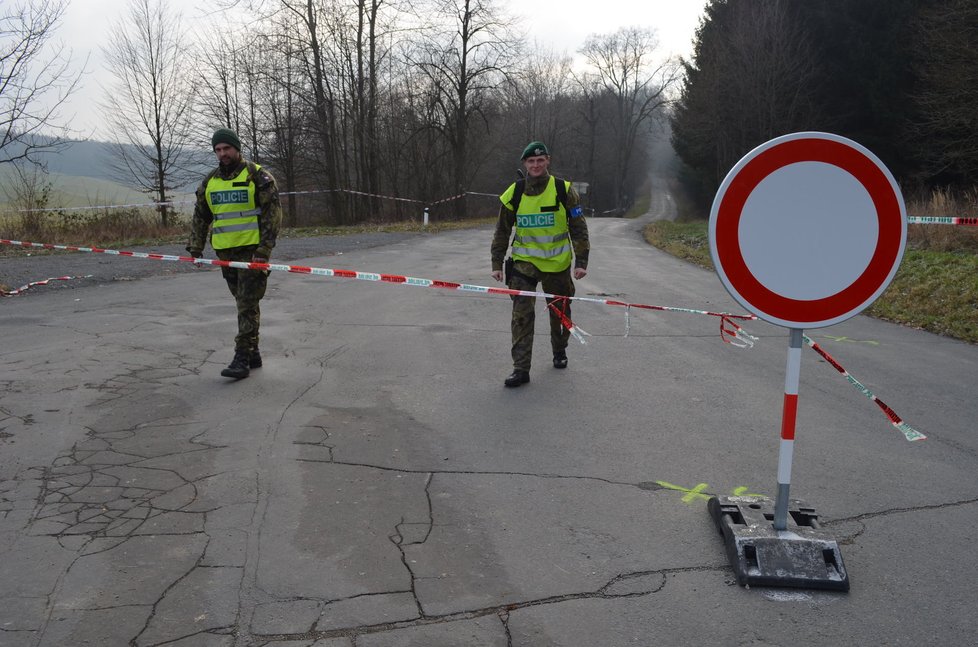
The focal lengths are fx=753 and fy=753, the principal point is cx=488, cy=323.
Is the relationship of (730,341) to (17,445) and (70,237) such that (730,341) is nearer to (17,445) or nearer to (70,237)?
(17,445)

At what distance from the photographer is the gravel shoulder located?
11.5 m

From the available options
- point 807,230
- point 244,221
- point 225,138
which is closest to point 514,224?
point 244,221

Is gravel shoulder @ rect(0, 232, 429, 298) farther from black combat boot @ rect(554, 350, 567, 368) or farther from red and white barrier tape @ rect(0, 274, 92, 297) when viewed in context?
black combat boot @ rect(554, 350, 567, 368)

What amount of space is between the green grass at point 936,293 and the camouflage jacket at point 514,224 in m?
3.20

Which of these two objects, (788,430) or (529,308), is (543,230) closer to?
(529,308)

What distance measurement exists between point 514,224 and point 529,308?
812 millimetres

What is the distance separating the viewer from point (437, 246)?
20469mm

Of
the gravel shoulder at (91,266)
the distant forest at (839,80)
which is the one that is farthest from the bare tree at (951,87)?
the gravel shoulder at (91,266)

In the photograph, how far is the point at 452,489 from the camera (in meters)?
4.22

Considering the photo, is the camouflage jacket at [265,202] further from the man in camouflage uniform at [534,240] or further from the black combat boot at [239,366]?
the man in camouflage uniform at [534,240]

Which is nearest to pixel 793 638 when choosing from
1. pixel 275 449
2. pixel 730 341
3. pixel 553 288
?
pixel 275 449

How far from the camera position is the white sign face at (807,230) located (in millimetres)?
3109

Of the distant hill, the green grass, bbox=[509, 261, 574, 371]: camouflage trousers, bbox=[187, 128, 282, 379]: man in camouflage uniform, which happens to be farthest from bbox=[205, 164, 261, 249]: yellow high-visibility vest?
the distant hill

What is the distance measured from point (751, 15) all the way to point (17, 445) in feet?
112
